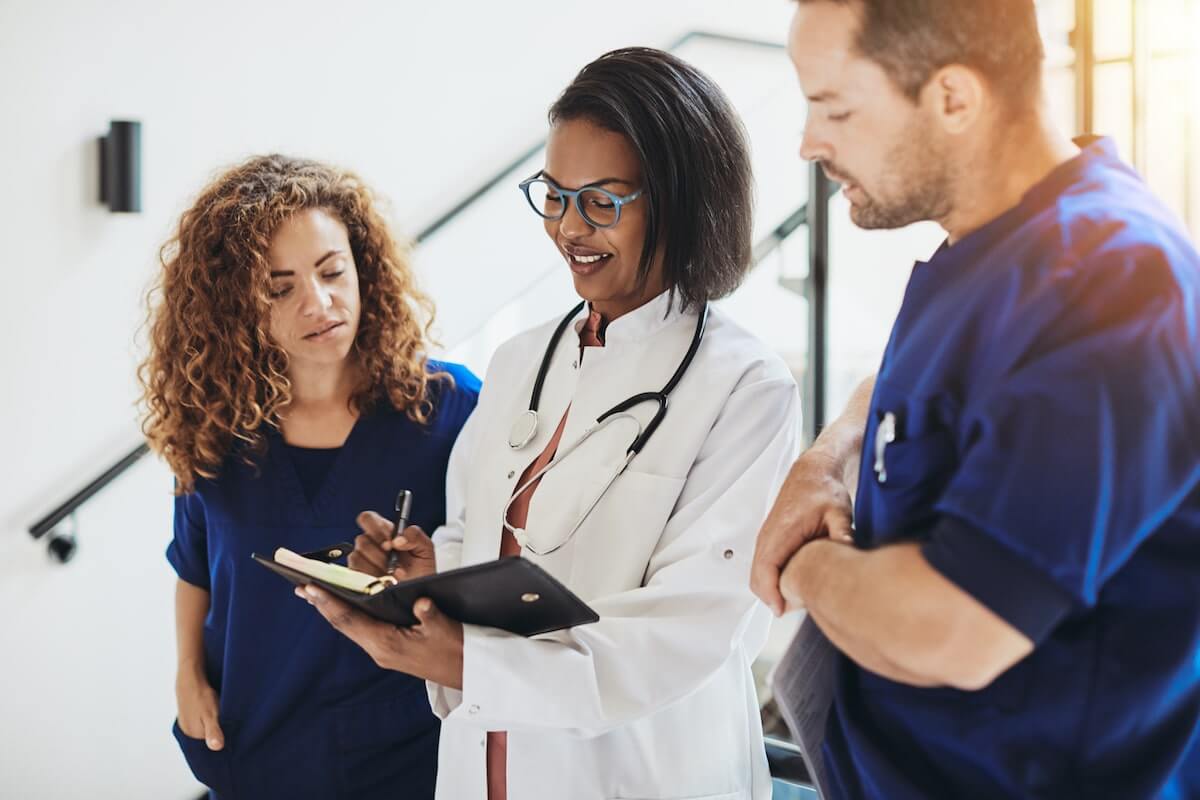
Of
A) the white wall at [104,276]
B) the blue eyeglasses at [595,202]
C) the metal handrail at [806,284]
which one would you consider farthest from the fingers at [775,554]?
the white wall at [104,276]

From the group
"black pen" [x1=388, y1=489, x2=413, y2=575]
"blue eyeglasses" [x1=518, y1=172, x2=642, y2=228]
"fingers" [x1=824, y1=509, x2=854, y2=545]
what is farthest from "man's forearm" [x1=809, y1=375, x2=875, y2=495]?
"black pen" [x1=388, y1=489, x2=413, y2=575]

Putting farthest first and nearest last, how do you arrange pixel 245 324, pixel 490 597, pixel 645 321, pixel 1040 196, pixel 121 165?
pixel 121 165, pixel 245 324, pixel 645 321, pixel 490 597, pixel 1040 196

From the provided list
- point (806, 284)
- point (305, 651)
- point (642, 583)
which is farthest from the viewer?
point (806, 284)

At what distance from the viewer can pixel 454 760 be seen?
1.45 meters

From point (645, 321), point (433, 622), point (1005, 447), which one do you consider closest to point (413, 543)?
point (433, 622)

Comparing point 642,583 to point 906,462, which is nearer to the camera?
point 906,462

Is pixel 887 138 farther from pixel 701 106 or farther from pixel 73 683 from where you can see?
pixel 73 683

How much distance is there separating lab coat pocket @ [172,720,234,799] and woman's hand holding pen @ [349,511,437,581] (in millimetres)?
449

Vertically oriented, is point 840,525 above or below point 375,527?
above

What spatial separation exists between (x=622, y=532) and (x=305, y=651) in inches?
25.5

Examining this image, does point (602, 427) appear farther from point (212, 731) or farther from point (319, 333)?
point (212, 731)

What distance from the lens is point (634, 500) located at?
4.25 ft

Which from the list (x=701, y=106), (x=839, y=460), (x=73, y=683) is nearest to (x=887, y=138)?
(x=839, y=460)

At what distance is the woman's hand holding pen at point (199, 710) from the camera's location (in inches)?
67.6
